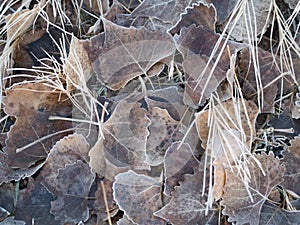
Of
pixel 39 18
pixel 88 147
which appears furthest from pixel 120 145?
pixel 39 18

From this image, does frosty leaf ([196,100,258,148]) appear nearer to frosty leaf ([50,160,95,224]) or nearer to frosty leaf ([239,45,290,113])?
frosty leaf ([239,45,290,113])

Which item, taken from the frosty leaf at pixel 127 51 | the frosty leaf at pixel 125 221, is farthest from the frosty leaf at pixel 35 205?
the frosty leaf at pixel 127 51

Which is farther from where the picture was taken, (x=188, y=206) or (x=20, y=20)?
(x=20, y=20)

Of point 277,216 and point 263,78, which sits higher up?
point 263,78

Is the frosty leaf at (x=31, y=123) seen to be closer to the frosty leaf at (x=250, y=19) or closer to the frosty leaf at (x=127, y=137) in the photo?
the frosty leaf at (x=127, y=137)

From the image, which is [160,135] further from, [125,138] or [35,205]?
[35,205]

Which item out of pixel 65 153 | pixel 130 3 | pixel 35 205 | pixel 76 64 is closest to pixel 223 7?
pixel 130 3

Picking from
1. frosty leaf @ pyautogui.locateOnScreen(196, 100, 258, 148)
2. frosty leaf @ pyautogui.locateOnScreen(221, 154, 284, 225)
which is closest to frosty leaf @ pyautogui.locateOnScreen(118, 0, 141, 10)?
frosty leaf @ pyautogui.locateOnScreen(196, 100, 258, 148)
